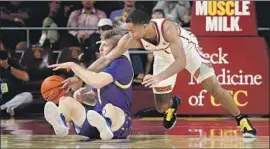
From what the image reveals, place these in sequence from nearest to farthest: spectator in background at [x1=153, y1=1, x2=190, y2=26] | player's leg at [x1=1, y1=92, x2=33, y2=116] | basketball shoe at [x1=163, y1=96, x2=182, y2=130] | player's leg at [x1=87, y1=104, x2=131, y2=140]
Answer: player's leg at [x1=87, y1=104, x2=131, y2=140] → basketball shoe at [x1=163, y1=96, x2=182, y2=130] → player's leg at [x1=1, y1=92, x2=33, y2=116] → spectator in background at [x1=153, y1=1, x2=190, y2=26]

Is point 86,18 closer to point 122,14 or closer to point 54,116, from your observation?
point 122,14

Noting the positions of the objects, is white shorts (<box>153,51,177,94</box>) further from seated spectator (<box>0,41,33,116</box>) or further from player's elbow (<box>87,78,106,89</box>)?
seated spectator (<box>0,41,33,116</box>)

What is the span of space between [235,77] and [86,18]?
3101mm

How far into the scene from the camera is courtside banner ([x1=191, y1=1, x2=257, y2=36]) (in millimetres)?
11180

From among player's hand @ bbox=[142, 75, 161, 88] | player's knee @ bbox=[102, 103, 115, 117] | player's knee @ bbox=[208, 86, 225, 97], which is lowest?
player's knee @ bbox=[102, 103, 115, 117]

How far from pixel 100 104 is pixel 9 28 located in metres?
5.36

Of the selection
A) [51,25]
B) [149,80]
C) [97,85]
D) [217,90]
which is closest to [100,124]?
[97,85]

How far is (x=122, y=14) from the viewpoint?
12398mm

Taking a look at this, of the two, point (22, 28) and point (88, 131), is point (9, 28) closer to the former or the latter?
point (22, 28)

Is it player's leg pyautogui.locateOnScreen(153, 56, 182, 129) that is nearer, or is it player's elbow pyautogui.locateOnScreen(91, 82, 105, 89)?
player's elbow pyautogui.locateOnScreen(91, 82, 105, 89)

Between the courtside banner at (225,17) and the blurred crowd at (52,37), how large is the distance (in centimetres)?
74

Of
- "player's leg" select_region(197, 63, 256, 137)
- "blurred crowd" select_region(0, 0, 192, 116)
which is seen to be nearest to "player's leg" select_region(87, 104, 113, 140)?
"player's leg" select_region(197, 63, 256, 137)

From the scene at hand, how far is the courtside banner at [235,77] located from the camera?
36.7 ft

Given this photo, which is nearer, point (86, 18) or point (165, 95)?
point (165, 95)
